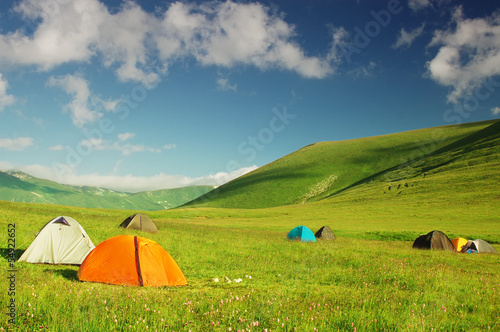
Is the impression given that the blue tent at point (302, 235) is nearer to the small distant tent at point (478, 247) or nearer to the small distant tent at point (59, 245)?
the small distant tent at point (478, 247)

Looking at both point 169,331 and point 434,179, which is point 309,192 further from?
point 169,331

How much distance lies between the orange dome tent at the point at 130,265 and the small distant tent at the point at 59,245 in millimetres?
4278

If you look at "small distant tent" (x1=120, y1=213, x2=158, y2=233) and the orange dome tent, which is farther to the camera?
"small distant tent" (x1=120, y1=213, x2=158, y2=233)

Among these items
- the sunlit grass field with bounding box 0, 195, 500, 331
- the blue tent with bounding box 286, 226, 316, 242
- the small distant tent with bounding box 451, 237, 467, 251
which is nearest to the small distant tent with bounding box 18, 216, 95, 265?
the sunlit grass field with bounding box 0, 195, 500, 331

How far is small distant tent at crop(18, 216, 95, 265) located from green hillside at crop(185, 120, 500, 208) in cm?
9287

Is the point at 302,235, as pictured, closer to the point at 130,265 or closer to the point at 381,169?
the point at 130,265

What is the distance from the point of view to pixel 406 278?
45.4 feet

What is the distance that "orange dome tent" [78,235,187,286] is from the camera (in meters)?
12.0

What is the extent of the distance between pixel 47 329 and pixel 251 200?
493 feet

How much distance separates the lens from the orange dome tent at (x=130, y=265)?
12.0m

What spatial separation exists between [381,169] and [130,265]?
16412cm

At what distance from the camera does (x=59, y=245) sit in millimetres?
15922

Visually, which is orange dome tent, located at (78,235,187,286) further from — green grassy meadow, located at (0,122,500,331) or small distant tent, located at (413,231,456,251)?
small distant tent, located at (413,231,456,251)

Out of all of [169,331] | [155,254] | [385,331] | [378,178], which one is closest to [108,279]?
[155,254]
